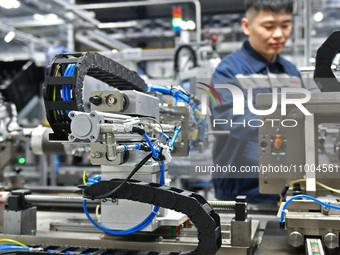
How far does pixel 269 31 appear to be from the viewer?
208 cm

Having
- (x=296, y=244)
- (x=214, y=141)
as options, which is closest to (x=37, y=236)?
(x=296, y=244)

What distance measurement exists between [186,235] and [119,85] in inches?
19.1

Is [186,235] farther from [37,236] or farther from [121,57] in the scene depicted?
[121,57]

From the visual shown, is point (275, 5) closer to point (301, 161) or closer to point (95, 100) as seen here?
point (301, 161)

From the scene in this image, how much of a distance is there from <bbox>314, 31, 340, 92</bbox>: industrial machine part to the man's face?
821 millimetres

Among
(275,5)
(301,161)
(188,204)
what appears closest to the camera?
(188,204)

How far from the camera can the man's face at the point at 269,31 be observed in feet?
6.74

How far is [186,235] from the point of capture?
1.16 metres

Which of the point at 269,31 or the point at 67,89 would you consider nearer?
the point at 67,89

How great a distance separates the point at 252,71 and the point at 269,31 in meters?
0.22

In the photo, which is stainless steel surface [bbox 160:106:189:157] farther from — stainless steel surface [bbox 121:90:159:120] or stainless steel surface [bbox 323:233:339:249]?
stainless steel surface [bbox 323:233:339:249]

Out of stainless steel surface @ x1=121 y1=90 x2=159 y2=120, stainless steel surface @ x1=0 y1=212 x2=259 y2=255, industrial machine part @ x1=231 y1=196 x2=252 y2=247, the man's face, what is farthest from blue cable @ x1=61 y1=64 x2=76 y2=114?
the man's face

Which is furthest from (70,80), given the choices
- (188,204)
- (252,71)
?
(252,71)

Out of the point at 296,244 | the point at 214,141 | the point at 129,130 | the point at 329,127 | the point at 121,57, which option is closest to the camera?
the point at 129,130
